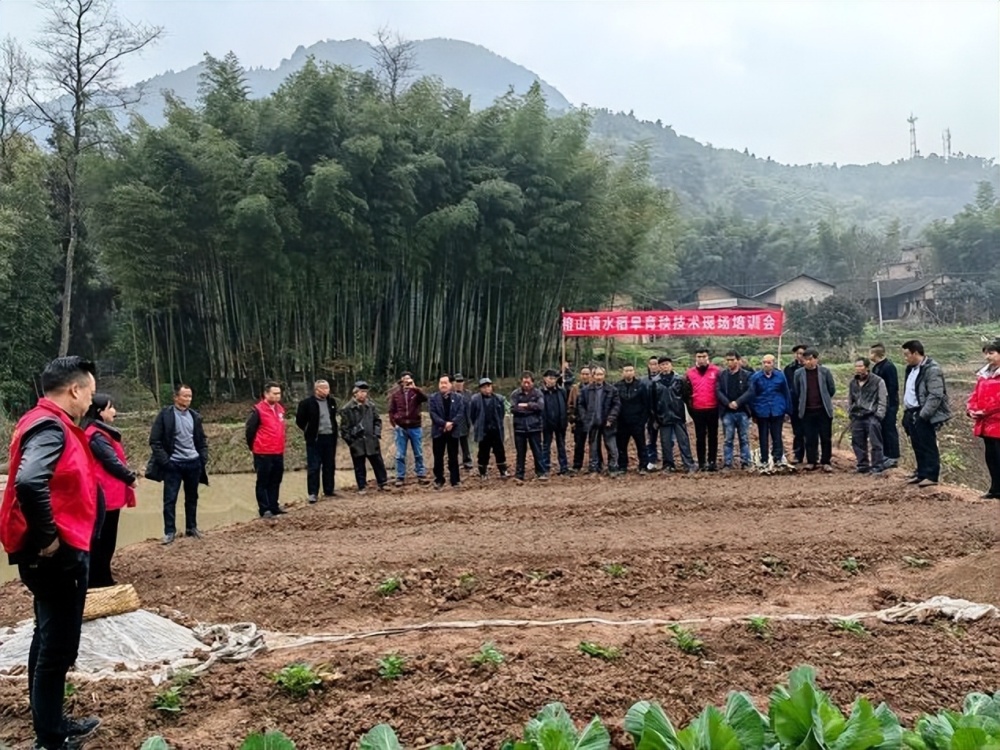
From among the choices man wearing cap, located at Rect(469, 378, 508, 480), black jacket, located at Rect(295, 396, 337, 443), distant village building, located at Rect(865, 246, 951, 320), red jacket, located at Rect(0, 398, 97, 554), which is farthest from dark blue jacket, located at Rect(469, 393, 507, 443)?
distant village building, located at Rect(865, 246, 951, 320)

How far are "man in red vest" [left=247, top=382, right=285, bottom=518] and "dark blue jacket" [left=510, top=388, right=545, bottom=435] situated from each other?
2.74 metres

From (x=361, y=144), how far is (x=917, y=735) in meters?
12.6

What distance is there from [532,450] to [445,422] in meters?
1.18

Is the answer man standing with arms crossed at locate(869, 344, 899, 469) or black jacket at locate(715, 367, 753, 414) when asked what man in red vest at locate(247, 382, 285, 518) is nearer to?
black jacket at locate(715, 367, 753, 414)

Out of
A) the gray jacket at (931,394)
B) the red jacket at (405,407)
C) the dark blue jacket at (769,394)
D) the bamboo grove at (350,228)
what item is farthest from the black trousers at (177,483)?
the bamboo grove at (350,228)

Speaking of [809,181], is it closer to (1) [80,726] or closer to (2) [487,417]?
(2) [487,417]

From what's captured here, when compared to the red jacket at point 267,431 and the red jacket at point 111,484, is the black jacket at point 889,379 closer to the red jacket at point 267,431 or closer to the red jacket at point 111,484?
the red jacket at point 267,431

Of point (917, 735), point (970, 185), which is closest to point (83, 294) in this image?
point (917, 735)

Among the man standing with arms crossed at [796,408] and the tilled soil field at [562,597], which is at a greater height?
the man standing with arms crossed at [796,408]

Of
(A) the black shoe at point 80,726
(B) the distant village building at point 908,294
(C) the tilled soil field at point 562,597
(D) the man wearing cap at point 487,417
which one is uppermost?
(B) the distant village building at point 908,294

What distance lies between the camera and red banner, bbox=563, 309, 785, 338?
37.4 ft

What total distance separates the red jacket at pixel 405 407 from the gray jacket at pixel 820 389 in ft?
13.8

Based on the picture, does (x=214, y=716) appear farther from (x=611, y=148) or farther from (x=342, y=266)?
(x=611, y=148)

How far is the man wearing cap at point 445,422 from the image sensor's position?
28.5 feet
